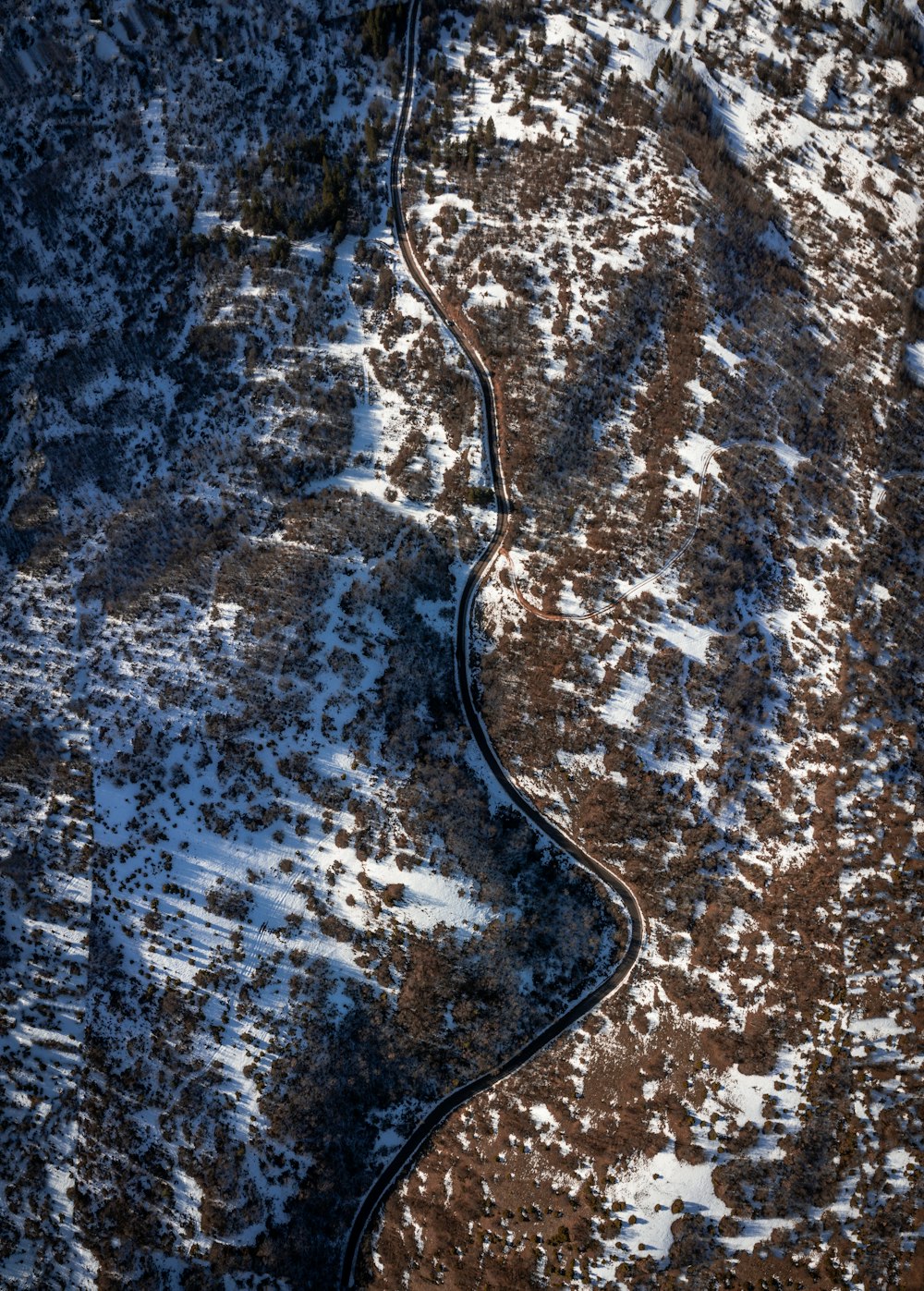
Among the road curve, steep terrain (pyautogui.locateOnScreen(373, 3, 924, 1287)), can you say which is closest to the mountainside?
steep terrain (pyautogui.locateOnScreen(373, 3, 924, 1287))

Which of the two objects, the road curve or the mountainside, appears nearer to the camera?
the mountainside

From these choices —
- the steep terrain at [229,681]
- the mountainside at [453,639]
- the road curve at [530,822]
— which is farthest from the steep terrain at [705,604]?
the steep terrain at [229,681]

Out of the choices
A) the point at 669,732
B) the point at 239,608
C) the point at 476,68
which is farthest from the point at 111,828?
the point at 476,68

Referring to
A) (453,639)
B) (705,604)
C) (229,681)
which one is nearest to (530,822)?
(453,639)

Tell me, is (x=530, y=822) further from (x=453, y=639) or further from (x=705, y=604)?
(x=705, y=604)

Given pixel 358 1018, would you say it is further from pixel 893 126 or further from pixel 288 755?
pixel 893 126

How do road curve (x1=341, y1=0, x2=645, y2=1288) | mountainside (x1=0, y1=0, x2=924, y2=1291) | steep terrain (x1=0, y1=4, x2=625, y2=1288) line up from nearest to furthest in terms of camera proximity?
mountainside (x1=0, y1=0, x2=924, y2=1291) < steep terrain (x1=0, y1=4, x2=625, y2=1288) < road curve (x1=341, y1=0, x2=645, y2=1288)

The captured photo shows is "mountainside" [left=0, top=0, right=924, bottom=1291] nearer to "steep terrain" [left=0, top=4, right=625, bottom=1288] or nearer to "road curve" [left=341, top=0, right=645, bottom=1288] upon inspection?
"steep terrain" [left=0, top=4, right=625, bottom=1288]
